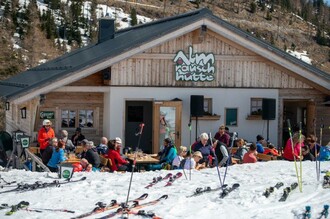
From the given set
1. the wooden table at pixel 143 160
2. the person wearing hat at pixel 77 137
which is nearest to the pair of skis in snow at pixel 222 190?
the wooden table at pixel 143 160

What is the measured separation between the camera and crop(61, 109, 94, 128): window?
1816 centimetres

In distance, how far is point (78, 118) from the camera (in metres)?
18.2

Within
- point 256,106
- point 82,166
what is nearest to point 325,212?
point 82,166

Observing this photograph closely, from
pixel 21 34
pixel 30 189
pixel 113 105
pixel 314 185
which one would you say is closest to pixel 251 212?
pixel 314 185

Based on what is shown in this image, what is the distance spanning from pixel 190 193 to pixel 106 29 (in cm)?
1726

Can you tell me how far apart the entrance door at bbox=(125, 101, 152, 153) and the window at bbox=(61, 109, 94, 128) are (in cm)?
118

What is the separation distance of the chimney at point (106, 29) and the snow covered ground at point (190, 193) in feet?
48.4

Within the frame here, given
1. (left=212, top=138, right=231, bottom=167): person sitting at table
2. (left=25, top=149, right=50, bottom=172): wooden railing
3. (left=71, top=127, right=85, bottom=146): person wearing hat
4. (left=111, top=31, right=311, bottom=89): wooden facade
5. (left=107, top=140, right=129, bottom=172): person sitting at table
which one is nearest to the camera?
(left=25, top=149, right=50, bottom=172): wooden railing

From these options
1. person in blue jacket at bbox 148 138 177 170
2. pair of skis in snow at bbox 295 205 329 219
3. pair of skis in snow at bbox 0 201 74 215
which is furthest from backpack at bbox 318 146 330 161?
pair of skis in snow at bbox 0 201 74 215

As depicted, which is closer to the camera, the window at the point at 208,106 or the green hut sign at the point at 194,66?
the green hut sign at the point at 194,66

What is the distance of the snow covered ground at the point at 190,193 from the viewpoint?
8.16m

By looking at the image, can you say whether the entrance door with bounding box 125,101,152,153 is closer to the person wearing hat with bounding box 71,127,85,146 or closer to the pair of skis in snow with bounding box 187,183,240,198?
the person wearing hat with bounding box 71,127,85,146

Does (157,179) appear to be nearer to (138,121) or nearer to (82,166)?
(82,166)

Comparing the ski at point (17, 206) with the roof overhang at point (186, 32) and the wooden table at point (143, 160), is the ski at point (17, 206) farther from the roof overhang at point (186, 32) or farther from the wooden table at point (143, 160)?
the roof overhang at point (186, 32)
